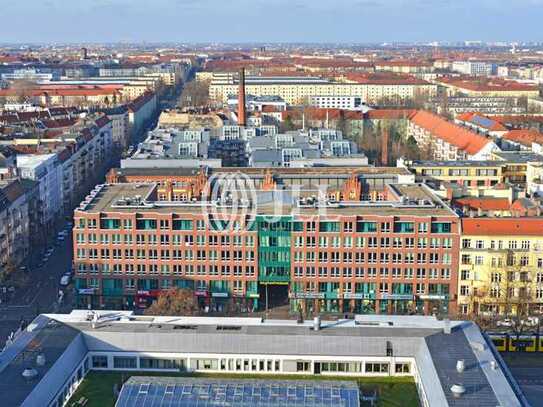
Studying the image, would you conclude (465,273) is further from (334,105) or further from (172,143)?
(334,105)

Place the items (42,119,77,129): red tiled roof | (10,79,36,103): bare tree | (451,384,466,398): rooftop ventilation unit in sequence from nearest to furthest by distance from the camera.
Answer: (451,384,466,398): rooftop ventilation unit < (42,119,77,129): red tiled roof < (10,79,36,103): bare tree

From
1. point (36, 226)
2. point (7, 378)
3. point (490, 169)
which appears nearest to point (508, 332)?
point (7, 378)

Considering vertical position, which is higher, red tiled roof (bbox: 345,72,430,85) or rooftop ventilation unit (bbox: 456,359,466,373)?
red tiled roof (bbox: 345,72,430,85)

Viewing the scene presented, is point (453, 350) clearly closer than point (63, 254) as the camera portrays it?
Yes

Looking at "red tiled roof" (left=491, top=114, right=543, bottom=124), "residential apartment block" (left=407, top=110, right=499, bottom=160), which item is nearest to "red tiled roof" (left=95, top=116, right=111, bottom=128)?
"residential apartment block" (left=407, top=110, right=499, bottom=160)

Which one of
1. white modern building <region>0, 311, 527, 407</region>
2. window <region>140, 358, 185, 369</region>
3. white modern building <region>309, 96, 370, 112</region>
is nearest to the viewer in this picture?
white modern building <region>0, 311, 527, 407</region>

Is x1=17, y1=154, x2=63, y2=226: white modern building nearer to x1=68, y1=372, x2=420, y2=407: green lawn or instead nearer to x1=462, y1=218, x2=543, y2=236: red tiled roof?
x1=462, y1=218, x2=543, y2=236: red tiled roof
